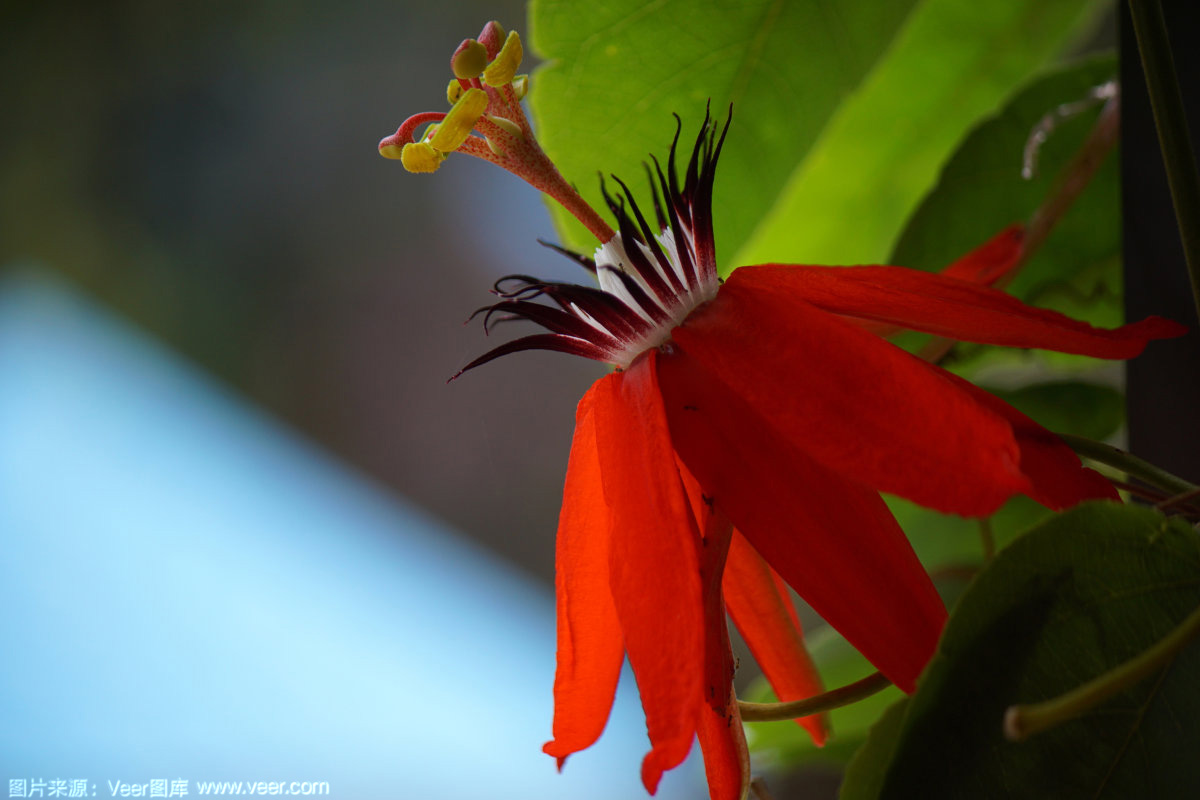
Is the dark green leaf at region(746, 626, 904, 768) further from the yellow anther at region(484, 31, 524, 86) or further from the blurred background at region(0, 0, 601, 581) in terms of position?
the blurred background at region(0, 0, 601, 581)

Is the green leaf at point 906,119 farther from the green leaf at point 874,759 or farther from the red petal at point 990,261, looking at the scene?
the green leaf at point 874,759

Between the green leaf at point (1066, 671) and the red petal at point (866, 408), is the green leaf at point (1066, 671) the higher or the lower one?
→ the lower one

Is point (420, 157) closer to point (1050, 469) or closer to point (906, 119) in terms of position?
point (1050, 469)

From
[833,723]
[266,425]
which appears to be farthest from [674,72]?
[266,425]

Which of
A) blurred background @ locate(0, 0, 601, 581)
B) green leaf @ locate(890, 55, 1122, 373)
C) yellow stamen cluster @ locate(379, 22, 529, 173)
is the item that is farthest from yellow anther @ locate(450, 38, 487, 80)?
blurred background @ locate(0, 0, 601, 581)

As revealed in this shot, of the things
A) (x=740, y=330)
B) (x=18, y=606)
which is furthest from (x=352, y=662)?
(x=740, y=330)

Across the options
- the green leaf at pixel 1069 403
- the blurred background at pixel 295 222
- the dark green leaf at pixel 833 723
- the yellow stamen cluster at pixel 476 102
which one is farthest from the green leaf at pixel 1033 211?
the blurred background at pixel 295 222
